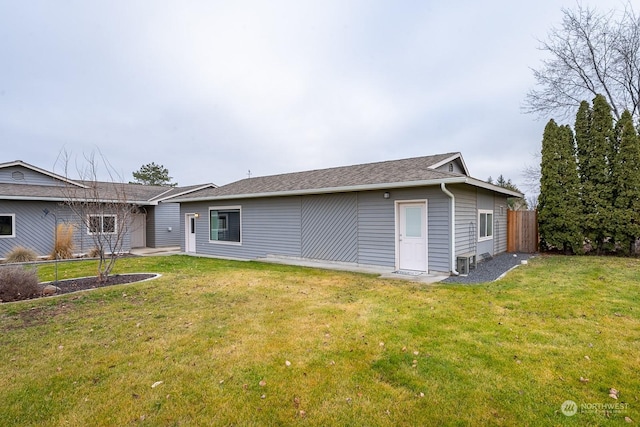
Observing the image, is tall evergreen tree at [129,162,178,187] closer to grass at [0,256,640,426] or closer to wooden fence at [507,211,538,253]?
grass at [0,256,640,426]

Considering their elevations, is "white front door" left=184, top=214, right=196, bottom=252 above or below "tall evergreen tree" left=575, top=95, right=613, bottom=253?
below

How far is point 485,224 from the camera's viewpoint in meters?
10.6

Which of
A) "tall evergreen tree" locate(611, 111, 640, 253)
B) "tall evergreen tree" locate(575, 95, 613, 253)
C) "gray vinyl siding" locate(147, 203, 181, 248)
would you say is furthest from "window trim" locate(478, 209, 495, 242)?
"gray vinyl siding" locate(147, 203, 181, 248)

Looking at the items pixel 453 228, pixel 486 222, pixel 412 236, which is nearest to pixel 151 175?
pixel 412 236

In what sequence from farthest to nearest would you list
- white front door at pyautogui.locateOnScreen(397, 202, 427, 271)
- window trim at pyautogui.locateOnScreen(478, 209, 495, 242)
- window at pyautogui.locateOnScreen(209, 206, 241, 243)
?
window at pyautogui.locateOnScreen(209, 206, 241, 243)
window trim at pyautogui.locateOnScreen(478, 209, 495, 242)
white front door at pyautogui.locateOnScreen(397, 202, 427, 271)

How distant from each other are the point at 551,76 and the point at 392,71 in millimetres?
8849

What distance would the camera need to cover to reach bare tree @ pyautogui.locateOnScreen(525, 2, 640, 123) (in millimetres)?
13773

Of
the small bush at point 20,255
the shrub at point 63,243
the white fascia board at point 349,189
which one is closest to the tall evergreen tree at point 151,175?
the shrub at point 63,243

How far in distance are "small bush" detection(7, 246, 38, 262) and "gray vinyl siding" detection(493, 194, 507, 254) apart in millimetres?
16996

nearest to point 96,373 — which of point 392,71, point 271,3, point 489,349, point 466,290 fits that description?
point 489,349

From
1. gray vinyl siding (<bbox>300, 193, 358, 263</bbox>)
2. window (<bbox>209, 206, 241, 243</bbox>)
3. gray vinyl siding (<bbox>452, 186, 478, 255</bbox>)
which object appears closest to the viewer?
gray vinyl siding (<bbox>452, 186, 478, 255</bbox>)

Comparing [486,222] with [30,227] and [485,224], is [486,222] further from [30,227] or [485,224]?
[30,227]

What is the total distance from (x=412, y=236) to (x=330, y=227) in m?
2.58

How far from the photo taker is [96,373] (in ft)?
9.90
